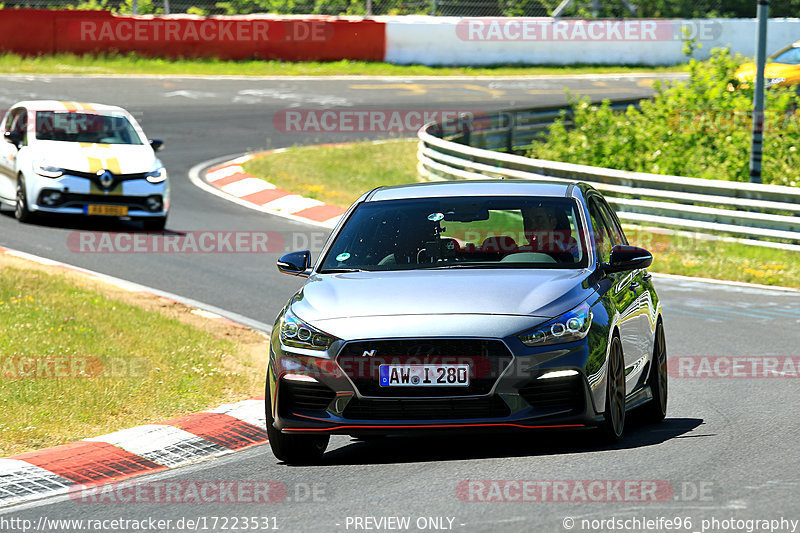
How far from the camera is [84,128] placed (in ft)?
64.1

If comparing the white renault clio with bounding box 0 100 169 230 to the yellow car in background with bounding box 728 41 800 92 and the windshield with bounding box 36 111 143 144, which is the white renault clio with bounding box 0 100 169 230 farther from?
the yellow car in background with bounding box 728 41 800 92

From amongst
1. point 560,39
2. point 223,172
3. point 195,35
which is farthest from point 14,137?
point 560,39

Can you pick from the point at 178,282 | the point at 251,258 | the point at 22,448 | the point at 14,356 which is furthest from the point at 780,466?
the point at 251,258

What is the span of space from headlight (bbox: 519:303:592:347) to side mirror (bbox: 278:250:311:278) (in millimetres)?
1887

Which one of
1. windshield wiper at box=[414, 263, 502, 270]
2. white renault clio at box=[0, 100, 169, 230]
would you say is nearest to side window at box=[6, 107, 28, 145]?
white renault clio at box=[0, 100, 169, 230]

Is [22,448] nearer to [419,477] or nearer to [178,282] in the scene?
[419,477]

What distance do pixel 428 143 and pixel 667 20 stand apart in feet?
65.8

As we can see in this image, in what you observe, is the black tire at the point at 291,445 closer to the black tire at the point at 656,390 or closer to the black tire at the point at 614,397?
the black tire at the point at 614,397

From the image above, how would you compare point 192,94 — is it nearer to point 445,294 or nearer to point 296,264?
point 296,264

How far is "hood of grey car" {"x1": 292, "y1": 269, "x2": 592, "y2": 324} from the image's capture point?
707cm

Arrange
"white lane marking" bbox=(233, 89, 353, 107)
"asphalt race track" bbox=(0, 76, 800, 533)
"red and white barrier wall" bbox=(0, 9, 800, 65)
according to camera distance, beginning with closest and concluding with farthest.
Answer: "asphalt race track" bbox=(0, 76, 800, 533), "white lane marking" bbox=(233, 89, 353, 107), "red and white barrier wall" bbox=(0, 9, 800, 65)

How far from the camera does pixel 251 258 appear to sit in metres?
17.2

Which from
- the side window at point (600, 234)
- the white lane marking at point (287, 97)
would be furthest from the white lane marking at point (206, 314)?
the white lane marking at point (287, 97)

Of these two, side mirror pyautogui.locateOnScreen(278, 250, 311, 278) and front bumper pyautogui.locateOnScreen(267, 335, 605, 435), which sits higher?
side mirror pyautogui.locateOnScreen(278, 250, 311, 278)
